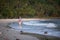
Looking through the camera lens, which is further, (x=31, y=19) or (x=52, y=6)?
(x=31, y=19)

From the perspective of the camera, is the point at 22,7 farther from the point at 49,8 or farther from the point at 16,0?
the point at 49,8

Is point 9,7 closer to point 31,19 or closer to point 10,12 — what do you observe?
point 10,12

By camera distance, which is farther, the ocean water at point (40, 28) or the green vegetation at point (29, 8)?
the green vegetation at point (29, 8)

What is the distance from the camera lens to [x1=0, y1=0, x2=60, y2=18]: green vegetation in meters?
13.4

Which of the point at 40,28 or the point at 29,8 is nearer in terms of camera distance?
the point at 40,28

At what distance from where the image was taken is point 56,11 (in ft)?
45.7

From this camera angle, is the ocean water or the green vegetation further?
the green vegetation

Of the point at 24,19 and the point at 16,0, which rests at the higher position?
the point at 16,0

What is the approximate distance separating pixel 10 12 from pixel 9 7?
35 cm

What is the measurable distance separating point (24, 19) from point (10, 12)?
116 centimetres

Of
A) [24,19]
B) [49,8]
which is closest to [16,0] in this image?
[24,19]

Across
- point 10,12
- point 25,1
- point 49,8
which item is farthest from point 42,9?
point 10,12

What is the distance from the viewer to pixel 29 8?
13602mm

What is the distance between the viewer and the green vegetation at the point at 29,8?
1335 cm
